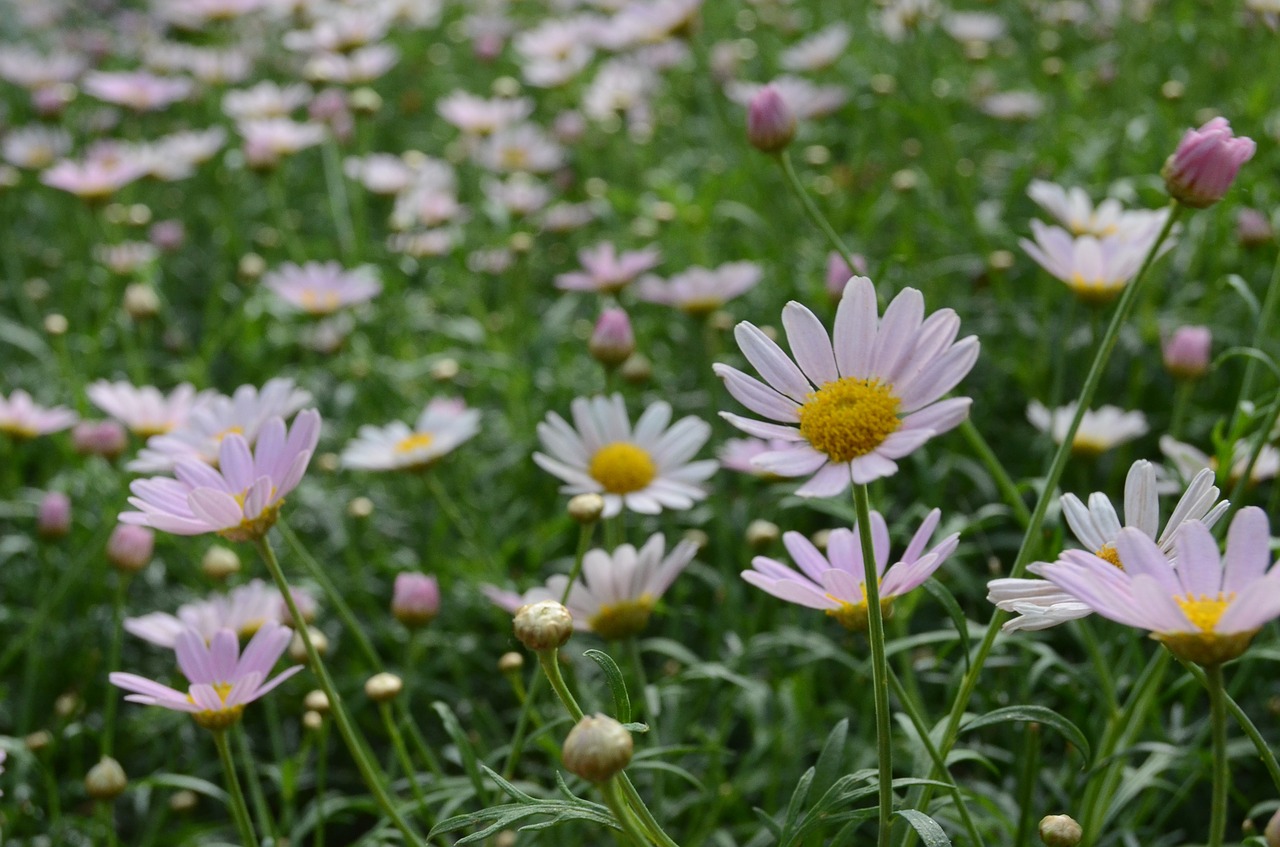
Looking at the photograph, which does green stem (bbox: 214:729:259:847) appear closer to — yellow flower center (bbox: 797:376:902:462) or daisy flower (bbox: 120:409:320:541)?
daisy flower (bbox: 120:409:320:541)

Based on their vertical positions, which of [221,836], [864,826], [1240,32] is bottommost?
[221,836]

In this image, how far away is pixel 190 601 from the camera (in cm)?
233

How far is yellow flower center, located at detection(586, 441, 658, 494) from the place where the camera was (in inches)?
67.1

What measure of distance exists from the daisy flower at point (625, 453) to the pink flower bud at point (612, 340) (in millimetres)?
113

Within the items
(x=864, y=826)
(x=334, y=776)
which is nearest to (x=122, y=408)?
(x=334, y=776)

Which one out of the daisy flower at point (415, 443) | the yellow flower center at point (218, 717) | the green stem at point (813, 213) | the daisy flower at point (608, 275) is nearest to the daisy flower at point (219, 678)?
the yellow flower center at point (218, 717)

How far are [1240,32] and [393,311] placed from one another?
2.36 m

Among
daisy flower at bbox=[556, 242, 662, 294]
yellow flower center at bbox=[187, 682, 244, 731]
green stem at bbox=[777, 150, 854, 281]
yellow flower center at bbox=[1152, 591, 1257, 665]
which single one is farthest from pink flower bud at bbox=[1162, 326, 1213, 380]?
yellow flower center at bbox=[187, 682, 244, 731]

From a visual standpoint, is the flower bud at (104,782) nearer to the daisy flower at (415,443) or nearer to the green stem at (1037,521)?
the daisy flower at (415,443)

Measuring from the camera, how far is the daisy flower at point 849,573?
1.05 m

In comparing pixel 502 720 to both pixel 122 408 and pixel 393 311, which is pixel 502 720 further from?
pixel 393 311

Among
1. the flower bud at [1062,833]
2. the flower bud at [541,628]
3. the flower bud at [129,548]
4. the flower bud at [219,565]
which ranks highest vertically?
the flower bud at [541,628]

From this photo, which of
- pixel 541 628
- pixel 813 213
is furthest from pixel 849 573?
pixel 813 213

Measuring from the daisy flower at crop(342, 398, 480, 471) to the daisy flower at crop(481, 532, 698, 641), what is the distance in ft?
1.79
